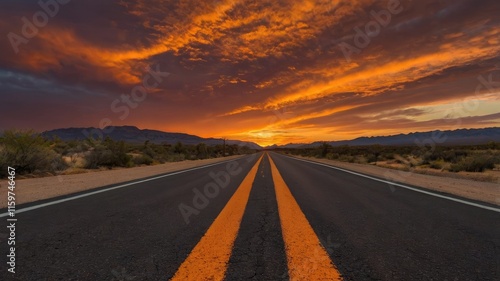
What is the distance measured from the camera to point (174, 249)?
2.83 m

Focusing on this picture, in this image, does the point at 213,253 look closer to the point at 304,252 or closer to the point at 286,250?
the point at 286,250

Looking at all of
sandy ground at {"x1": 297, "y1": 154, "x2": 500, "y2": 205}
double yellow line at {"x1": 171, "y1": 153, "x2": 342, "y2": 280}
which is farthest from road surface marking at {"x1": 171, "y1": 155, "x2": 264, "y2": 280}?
sandy ground at {"x1": 297, "y1": 154, "x2": 500, "y2": 205}

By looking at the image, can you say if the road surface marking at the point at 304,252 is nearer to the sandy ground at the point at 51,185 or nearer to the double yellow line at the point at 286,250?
the double yellow line at the point at 286,250

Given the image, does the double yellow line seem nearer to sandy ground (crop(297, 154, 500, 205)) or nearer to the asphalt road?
the asphalt road

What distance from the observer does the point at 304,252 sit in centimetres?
269

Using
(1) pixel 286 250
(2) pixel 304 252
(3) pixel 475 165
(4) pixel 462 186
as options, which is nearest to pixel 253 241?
(1) pixel 286 250

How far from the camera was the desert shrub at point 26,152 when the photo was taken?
12.7 metres

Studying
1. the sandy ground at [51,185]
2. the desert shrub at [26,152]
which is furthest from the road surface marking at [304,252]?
the desert shrub at [26,152]

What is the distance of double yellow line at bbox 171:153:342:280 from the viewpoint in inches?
86.4

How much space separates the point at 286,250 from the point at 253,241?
46 centimetres

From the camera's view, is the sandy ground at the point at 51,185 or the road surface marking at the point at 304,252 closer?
the road surface marking at the point at 304,252

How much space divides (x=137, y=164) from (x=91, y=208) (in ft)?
69.4

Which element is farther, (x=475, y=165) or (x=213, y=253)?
(x=475, y=165)

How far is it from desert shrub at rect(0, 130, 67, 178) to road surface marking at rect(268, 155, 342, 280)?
13661mm
